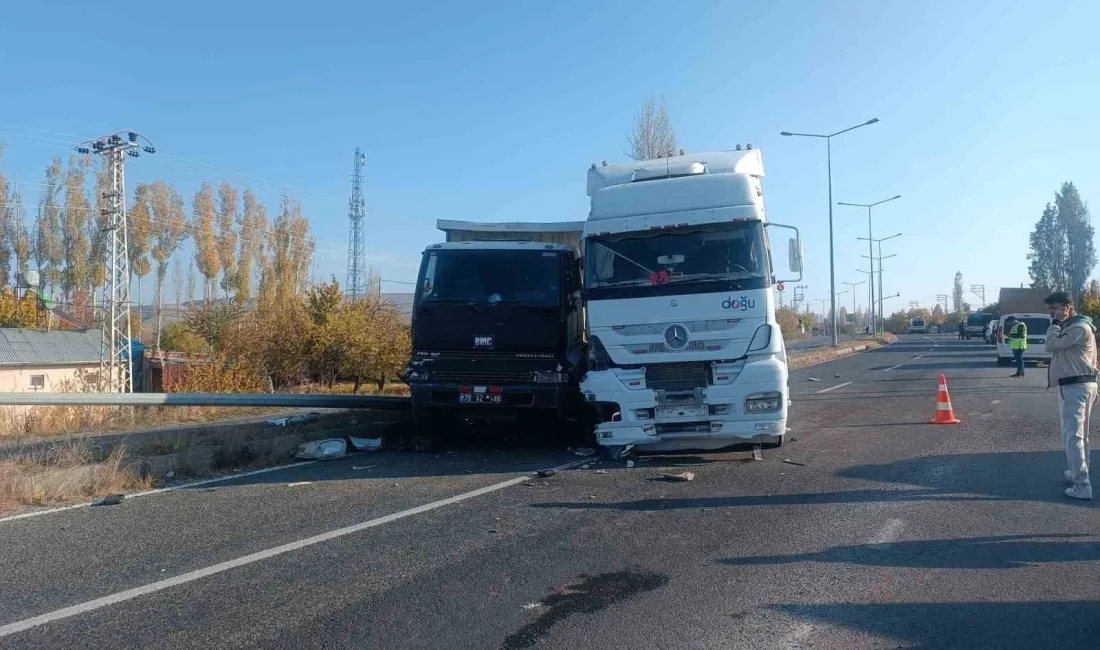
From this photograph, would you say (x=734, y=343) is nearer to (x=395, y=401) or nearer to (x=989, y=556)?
(x=989, y=556)

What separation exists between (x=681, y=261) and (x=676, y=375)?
1297mm

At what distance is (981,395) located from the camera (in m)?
17.3

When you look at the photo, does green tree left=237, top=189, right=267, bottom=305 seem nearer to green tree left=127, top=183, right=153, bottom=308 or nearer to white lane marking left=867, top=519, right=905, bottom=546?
green tree left=127, top=183, right=153, bottom=308

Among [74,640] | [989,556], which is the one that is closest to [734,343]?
[989,556]

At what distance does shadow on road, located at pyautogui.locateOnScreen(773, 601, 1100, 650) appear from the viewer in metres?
3.94

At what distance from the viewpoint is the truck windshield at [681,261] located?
872 centimetres

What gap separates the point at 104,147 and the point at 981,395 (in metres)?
32.6

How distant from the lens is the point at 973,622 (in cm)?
418

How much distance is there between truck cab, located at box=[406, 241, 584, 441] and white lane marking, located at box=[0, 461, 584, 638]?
2133 mm

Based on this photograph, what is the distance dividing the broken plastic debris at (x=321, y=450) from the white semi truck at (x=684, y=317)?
3396 millimetres

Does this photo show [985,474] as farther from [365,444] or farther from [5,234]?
[5,234]

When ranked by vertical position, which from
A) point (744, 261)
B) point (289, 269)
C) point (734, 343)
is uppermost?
point (289, 269)

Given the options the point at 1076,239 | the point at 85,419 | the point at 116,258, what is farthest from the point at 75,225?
the point at 1076,239

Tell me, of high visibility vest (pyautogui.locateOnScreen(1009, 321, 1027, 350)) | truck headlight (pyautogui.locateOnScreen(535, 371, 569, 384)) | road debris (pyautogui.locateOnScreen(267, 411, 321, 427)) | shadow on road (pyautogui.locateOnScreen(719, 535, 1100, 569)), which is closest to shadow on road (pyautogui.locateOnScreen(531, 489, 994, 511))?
shadow on road (pyautogui.locateOnScreen(719, 535, 1100, 569))
